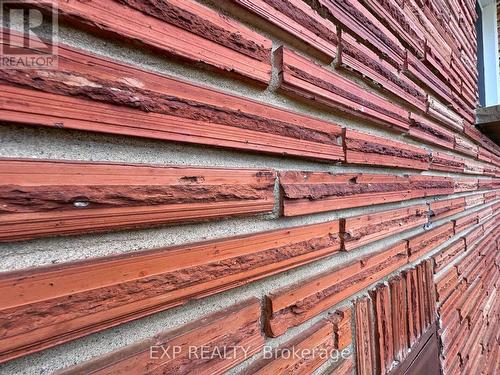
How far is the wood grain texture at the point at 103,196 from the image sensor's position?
34 centimetres

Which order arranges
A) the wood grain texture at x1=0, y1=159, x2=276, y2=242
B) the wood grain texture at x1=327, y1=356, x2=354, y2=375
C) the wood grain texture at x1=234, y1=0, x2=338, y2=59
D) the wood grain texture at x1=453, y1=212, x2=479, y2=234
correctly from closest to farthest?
the wood grain texture at x1=0, y1=159, x2=276, y2=242
the wood grain texture at x1=234, y1=0, x2=338, y2=59
the wood grain texture at x1=327, y1=356, x2=354, y2=375
the wood grain texture at x1=453, y1=212, x2=479, y2=234

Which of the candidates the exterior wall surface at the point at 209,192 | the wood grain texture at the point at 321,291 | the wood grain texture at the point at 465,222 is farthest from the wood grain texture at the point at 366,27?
the wood grain texture at the point at 465,222

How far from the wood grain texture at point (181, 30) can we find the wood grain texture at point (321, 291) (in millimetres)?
442

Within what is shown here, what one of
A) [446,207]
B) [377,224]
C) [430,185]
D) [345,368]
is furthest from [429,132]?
[345,368]

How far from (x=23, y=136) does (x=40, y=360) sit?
0.26 metres

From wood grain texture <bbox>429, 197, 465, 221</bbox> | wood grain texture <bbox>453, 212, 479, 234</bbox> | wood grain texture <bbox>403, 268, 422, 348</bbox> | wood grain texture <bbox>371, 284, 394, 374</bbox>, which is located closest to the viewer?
wood grain texture <bbox>371, 284, 394, 374</bbox>

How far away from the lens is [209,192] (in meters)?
0.51

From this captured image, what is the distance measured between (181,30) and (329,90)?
1.35ft

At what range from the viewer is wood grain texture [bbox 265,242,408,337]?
24.7 inches

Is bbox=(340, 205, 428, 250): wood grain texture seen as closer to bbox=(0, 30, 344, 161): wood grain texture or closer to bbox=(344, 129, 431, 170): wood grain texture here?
bbox=(344, 129, 431, 170): wood grain texture

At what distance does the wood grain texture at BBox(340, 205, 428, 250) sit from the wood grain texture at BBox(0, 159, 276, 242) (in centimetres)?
40

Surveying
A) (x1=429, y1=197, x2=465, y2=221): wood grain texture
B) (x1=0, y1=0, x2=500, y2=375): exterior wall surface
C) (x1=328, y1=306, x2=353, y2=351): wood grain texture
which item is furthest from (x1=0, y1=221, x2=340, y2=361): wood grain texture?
(x1=429, y1=197, x2=465, y2=221): wood grain texture

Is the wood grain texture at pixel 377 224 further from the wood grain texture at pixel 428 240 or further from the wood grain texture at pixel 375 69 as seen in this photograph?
the wood grain texture at pixel 375 69

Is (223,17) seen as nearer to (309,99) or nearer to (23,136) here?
(309,99)
